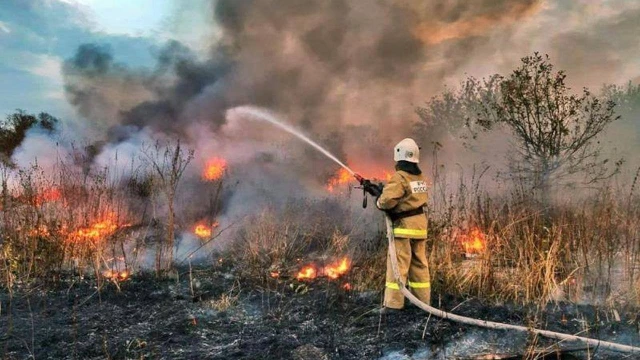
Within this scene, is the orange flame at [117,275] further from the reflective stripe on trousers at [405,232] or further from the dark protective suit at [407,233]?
the reflective stripe on trousers at [405,232]

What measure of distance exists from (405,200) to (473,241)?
6.28 feet

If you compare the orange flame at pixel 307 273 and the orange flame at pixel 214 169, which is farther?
the orange flame at pixel 214 169

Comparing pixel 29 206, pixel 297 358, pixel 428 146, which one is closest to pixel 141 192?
pixel 29 206

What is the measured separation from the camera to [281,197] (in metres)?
13.1

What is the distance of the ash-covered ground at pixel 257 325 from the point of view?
4562 millimetres

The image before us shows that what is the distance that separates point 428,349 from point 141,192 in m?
7.51

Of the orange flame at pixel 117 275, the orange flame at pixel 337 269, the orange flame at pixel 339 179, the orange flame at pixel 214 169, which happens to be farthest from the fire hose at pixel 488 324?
the orange flame at pixel 339 179

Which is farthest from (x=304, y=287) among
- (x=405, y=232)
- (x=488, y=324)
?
(x=488, y=324)

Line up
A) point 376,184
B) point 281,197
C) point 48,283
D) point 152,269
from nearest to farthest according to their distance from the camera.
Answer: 1. point 376,184
2. point 48,283
3. point 152,269
4. point 281,197

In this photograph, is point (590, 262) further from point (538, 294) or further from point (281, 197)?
point (281, 197)

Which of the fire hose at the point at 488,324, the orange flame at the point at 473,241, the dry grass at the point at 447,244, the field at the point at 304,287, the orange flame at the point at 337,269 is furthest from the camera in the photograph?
the orange flame at the point at 337,269

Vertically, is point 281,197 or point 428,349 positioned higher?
point 281,197

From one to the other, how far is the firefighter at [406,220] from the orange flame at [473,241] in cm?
137

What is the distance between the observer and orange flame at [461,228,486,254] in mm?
6849
